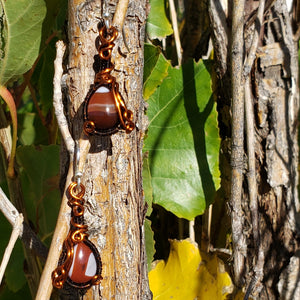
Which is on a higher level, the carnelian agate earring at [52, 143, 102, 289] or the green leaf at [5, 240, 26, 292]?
the carnelian agate earring at [52, 143, 102, 289]

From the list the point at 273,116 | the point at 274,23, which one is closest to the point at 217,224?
the point at 273,116

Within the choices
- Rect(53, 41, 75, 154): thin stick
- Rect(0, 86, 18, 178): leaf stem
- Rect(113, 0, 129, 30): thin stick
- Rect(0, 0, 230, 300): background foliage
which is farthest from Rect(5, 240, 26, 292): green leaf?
Rect(113, 0, 129, 30): thin stick

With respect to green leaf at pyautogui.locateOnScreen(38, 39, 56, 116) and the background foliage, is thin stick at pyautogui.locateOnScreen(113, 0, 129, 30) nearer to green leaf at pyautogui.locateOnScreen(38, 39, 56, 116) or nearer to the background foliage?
the background foliage

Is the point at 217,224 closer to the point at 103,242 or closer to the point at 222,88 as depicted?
the point at 222,88

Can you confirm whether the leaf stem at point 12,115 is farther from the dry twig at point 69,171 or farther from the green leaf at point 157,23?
the green leaf at point 157,23

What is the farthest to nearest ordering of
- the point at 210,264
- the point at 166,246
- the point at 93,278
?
the point at 166,246 < the point at 210,264 < the point at 93,278

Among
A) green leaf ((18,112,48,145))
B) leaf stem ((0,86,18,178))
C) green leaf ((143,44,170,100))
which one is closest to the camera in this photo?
leaf stem ((0,86,18,178))
